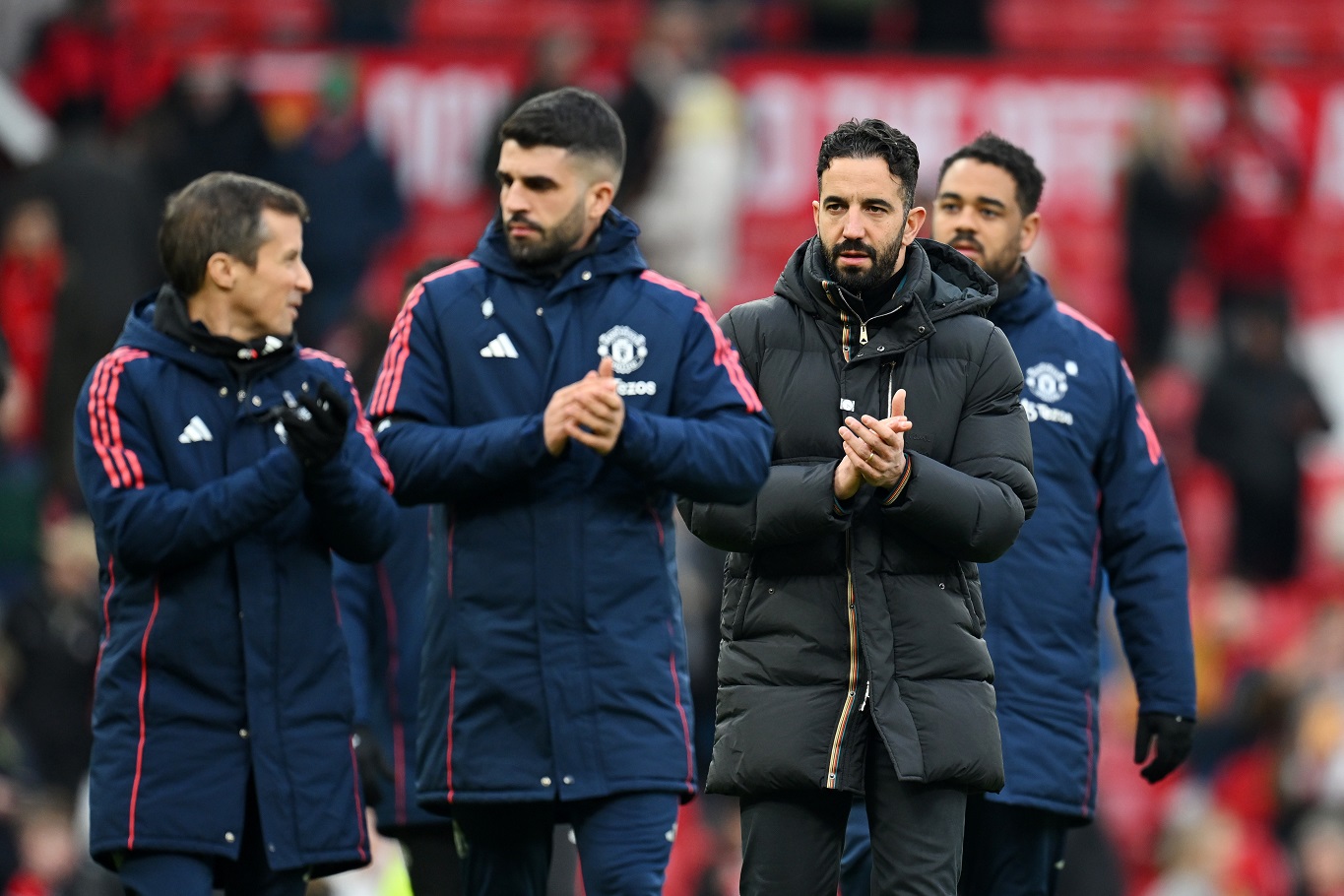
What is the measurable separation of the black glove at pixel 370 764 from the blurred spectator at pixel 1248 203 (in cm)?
1004

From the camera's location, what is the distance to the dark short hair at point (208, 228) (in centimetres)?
580

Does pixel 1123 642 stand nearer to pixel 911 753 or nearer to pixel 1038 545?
pixel 1038 545

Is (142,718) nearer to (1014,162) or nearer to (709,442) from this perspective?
(709,442)

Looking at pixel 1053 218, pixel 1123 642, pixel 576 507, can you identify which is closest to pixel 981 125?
pixel 1053 218

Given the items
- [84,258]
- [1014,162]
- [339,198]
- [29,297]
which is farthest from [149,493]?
[339,198]

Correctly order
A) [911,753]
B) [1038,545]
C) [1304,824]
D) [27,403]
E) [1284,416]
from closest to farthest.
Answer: [911,753] → [1038,545] → [1304,824] → [27,403] → [1284,416]

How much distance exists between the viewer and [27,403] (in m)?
14.0

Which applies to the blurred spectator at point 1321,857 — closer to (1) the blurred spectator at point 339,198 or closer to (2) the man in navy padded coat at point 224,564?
(1) the blurred spectator at point 339,198

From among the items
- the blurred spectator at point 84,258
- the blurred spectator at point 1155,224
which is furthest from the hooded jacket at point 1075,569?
the blurred spectator at point 1155,224

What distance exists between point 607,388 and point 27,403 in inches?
359

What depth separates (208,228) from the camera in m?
5.80

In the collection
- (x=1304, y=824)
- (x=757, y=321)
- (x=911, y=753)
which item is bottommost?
(x=1304, y=824)

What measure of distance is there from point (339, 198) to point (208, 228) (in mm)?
9343

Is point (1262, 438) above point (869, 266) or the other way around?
the other way around
